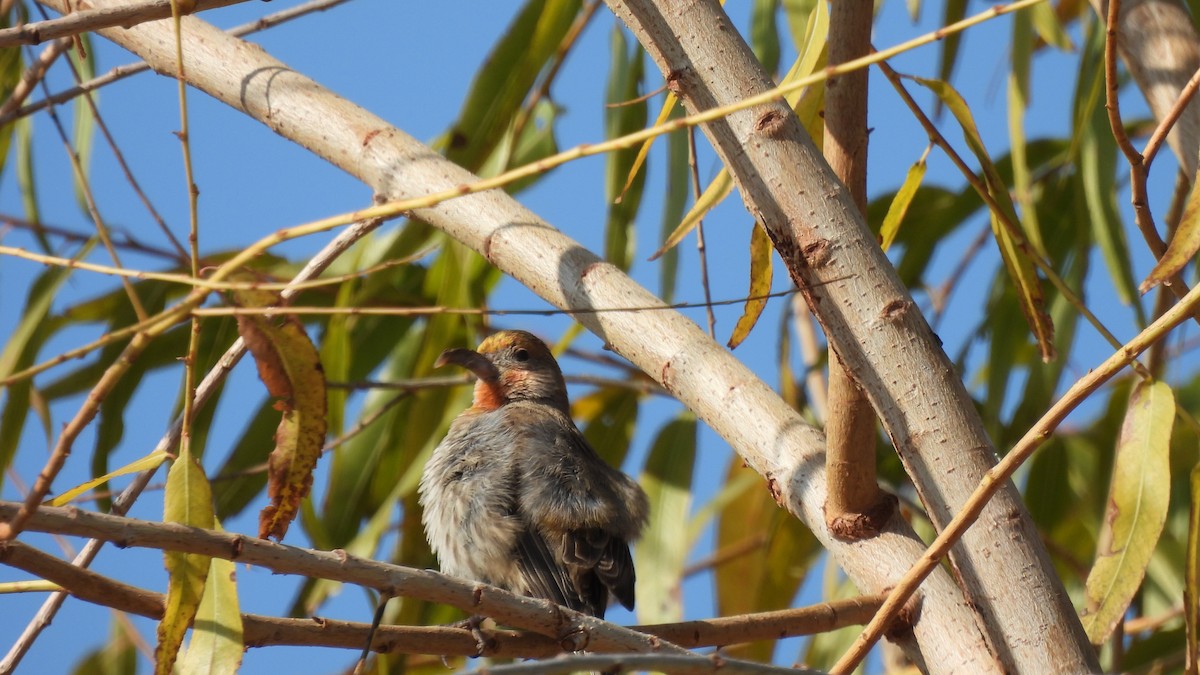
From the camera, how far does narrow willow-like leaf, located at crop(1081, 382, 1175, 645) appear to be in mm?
1652

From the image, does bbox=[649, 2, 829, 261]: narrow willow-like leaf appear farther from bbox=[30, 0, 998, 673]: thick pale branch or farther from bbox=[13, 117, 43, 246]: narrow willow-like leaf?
bbox=[13, 117, 43, 246]: narrow willow-like leaf

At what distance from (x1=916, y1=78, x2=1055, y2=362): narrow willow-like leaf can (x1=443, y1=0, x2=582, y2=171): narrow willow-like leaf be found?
1311mm

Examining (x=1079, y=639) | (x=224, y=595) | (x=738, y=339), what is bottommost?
(x=1079, y=639)

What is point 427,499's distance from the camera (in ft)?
10.2

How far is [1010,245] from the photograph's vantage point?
1.90 meters

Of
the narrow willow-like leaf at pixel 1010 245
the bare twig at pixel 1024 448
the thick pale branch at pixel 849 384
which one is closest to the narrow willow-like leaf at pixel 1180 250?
the bare twig at pixel 1024 448

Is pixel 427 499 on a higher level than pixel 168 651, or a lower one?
higher

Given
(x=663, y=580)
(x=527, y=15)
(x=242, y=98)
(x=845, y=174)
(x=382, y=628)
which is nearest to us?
(x=382, y=628)

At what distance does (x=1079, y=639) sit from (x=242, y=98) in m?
1.59

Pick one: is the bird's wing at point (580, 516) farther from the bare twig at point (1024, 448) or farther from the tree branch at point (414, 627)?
the bare twig at point (1024, 448)

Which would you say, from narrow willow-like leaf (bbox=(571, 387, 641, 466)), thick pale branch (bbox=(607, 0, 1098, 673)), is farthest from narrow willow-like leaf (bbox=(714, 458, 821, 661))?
thick pale branch (bbox=(607, 0, 1098, 673))

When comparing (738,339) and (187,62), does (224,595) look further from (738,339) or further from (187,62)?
(187,62)

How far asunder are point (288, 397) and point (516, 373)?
7.38 feet

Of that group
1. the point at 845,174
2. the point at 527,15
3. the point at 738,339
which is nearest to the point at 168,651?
the point at 738,339
